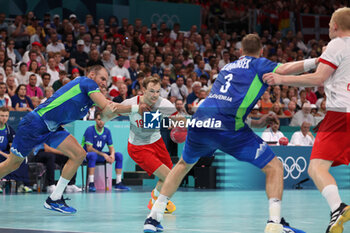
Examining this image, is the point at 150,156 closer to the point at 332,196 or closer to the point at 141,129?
the point at 141,129

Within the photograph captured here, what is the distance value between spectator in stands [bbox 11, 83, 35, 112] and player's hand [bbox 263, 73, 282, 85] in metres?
10.5

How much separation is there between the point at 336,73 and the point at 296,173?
35.8 feet

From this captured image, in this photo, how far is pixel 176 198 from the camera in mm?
13039

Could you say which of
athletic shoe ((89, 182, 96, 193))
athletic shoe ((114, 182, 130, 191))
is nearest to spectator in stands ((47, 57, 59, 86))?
athletic shoe ((114, 182, 130, 191))

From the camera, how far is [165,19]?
2695cm

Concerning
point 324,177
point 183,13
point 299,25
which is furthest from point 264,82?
point 299,25

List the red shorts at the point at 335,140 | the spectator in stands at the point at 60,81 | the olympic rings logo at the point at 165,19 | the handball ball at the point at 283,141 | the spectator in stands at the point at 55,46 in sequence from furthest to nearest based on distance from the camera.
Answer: the olympic rings logo at the point at 165,19
the spectator in stands at the point at 55,46
the spectator in stands at the point at 60,81
the handball ball at the point at 283,141
the red shorts at the point at 335,140

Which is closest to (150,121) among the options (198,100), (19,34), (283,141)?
(283,141)

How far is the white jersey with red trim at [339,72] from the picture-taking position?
645 centimetres

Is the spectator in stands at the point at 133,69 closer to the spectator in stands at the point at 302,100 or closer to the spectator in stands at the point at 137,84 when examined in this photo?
the spectator in stands at the point at 137,84

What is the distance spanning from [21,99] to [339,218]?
11.5m

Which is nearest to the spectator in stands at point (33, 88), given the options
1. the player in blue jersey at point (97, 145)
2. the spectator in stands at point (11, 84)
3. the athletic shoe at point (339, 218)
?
the spectator in stands at point (11, 84)

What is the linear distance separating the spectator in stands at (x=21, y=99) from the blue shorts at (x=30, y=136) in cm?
674

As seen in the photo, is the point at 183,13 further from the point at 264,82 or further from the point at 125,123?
the point at 264,82
